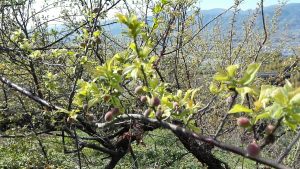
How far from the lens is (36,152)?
4680mm

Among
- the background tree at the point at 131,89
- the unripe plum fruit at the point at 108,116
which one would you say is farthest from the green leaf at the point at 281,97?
the unripe plum fruit at the point at 108,116

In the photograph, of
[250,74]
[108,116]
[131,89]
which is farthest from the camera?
[131,89]

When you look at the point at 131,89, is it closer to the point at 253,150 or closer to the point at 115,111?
the point at 115,111

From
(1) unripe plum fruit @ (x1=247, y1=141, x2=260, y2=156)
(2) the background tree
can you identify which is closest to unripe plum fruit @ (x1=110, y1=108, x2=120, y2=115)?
(2) the background tree

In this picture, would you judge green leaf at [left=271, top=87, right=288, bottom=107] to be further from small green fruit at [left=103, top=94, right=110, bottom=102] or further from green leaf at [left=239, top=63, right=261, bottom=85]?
small green fruit at [left=103, top=94, right=110, bottom=102]

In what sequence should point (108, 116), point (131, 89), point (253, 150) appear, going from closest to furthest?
1. point (253, 150)
2. point (108, 116)
3. point (131, 89)

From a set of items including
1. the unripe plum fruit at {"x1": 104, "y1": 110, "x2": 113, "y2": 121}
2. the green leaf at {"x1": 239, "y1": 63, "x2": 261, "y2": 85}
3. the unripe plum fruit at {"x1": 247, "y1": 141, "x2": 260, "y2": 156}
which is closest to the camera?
the unripe plum fruit at {"x1": 247, "y1": 141, "x2": 260, "y2": 156}

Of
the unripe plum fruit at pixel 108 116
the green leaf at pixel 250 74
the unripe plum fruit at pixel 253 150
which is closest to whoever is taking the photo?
the unripe plum fruit at pixel 253 150

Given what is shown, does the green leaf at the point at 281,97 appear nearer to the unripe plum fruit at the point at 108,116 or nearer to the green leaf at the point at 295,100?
the green leaf at the point at 295,100

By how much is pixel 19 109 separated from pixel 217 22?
4446mm

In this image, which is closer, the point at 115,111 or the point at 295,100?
the point at 295,100

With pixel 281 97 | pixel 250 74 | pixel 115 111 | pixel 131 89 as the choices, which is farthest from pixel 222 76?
pixel 131 89

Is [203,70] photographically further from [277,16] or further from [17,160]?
[17,160]

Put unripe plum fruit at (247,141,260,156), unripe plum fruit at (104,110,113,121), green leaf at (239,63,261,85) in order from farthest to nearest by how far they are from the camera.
A: unripe plum fruit at (104,110,113,121)
green leaf at (239,63,261,85)
unripe plum fruit at (247,141,260,156)
